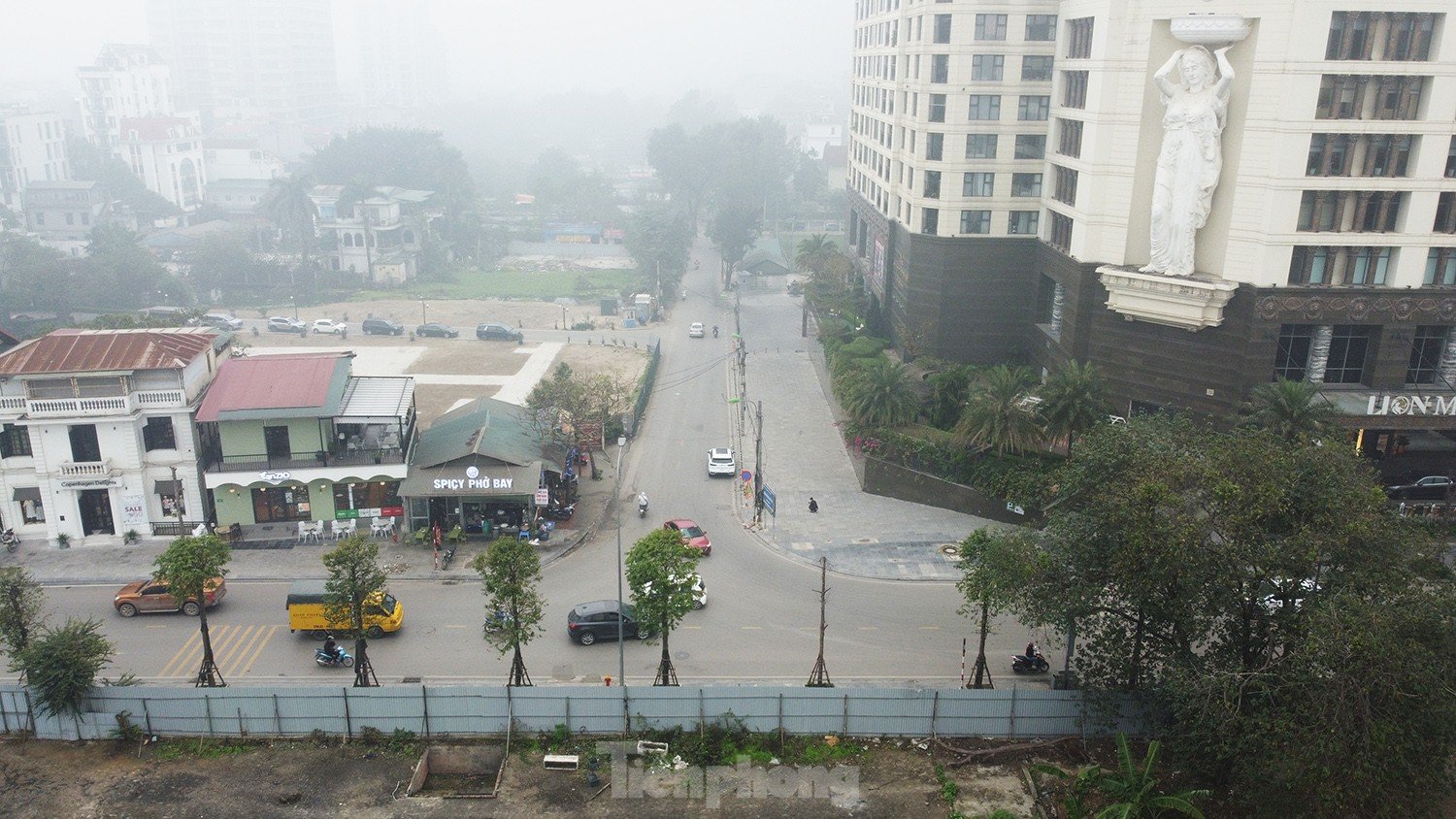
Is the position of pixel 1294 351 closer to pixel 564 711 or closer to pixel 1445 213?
pixel 1445 213

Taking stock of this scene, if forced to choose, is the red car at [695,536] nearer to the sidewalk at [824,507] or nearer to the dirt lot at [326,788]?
the sidewalk at [824,507]

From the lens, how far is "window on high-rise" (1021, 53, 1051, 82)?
5653 centimetres

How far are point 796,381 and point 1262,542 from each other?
4514 cm

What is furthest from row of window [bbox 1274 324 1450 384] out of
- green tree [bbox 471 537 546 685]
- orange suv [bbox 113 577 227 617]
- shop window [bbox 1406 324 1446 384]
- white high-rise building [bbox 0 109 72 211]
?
white high-rise building [bbox 0 109 72 211]

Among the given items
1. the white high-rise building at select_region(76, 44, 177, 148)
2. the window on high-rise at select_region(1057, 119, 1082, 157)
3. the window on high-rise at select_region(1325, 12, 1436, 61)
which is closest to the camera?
the window on high-rise at select_region(1325, 12, 1436, 61)

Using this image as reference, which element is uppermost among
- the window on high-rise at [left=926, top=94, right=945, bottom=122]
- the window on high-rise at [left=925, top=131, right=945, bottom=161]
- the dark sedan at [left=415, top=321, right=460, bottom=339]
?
the window on high-rise at [left=926, top=94, right=945, bottom=122]

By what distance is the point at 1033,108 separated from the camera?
5709cm

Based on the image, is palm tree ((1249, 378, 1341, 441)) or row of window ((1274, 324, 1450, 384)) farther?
row of window ((1274, 324, 1450, 384))

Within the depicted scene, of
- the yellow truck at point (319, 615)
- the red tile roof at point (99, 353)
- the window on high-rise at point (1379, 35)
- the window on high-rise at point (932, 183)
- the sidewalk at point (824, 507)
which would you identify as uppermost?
the window on high-rise at point (1379, 35)

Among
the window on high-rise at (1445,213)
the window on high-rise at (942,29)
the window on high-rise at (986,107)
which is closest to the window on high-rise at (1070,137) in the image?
the window on high-rise at (986,107)

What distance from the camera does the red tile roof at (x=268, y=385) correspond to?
142 feet

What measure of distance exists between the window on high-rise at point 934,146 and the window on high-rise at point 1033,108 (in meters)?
4.30

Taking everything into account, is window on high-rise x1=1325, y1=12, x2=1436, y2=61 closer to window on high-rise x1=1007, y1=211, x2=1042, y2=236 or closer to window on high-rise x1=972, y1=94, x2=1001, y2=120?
window on high-rise x1=1007, y1=211, x2=1042, y2=236

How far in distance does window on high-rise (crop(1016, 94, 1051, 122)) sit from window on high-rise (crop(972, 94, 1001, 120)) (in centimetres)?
113
